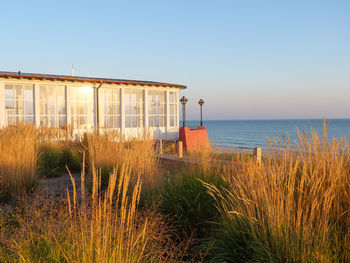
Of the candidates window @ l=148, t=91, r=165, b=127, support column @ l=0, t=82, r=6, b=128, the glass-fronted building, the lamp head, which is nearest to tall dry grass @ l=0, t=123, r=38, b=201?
the glass-fronted building

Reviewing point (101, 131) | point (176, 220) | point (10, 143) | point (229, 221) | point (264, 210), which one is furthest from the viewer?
point (101, 131)

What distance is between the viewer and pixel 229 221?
2.61 metres

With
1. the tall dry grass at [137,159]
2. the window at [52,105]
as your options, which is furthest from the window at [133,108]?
the tall dry grass at [137,159]

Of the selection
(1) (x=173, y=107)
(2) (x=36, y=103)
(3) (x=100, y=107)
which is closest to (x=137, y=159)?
(2) (x=36, y=103)

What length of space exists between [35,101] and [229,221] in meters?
14.2

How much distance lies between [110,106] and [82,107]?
5.31 feet

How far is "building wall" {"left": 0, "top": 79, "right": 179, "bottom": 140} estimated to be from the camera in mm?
14555

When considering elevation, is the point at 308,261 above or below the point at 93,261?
below

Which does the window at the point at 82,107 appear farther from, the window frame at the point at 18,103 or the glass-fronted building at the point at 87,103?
the window frame at the point at 18,103

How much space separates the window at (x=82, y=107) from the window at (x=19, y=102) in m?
2.12

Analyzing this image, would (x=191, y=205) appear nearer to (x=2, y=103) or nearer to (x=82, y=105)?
(x=2, y=103)

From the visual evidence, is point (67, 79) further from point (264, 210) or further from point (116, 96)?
point (264, 210)

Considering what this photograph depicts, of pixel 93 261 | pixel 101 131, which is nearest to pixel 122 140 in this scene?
pixel 101 131

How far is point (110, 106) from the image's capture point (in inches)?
672
